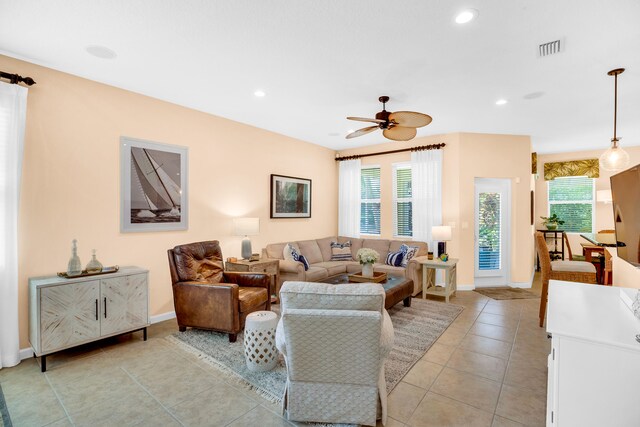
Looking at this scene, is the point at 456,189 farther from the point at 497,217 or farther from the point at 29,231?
the point at 29,231

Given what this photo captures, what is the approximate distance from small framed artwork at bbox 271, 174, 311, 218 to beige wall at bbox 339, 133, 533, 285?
8.11ft

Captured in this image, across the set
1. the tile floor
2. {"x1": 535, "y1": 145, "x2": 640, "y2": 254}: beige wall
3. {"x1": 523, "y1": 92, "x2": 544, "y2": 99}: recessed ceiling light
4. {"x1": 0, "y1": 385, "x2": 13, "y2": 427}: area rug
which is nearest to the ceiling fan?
{"x1": 523, "y1": 92, "x2": 544, "y2": 99}: recessed ceiling light

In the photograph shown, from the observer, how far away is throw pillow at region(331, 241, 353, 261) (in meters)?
6.02

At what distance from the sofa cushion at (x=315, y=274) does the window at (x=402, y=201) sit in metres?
1.95

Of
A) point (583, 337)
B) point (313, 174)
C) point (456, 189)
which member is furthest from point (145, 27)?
point (456, 189)

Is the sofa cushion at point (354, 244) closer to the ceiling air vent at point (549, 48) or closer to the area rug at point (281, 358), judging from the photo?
the area rug at point (281, 358)

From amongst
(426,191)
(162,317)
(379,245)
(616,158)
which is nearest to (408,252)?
(379,245)

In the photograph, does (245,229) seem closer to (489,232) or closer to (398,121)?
(398,121)

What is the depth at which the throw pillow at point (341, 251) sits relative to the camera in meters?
6.02

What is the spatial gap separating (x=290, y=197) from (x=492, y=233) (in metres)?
3.87

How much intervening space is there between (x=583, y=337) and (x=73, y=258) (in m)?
3.93

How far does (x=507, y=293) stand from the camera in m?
5.29

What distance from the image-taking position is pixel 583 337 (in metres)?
1.41

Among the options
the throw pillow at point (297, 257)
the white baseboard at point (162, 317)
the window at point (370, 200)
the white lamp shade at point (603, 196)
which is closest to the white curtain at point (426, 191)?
the window at point (370, 200)
